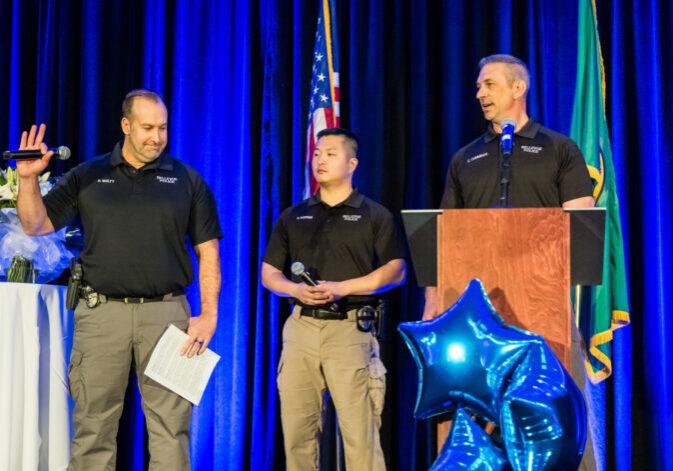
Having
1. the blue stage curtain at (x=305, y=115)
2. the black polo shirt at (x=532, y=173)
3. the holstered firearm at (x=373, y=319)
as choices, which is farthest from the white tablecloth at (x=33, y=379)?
the black polo shirt at (x=532, y=173)

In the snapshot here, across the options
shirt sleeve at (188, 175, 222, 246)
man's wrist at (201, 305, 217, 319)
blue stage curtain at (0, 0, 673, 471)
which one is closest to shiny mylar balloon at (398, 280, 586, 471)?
man's wrist at (201, 305, 217, 319)

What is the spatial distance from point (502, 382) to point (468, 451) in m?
0.21

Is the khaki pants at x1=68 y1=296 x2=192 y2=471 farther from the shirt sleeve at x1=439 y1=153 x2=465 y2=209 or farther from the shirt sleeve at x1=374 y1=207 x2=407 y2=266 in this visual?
the shirt sleeve at x1=439 y1=153 x2=465 y2=209

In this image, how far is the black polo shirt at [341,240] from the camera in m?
3.37

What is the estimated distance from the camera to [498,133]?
10.1ft

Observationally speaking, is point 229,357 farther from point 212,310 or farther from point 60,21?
point 60,21

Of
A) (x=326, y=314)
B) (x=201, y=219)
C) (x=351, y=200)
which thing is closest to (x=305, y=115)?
(x=351, y=200)

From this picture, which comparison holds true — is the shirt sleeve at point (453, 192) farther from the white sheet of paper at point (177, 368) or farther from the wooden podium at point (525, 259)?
the white sheet of paper at point (177, 368)

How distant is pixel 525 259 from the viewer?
86.3 inches

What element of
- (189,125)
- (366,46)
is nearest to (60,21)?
(189,125)

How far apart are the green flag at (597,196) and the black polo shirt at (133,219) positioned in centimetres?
184

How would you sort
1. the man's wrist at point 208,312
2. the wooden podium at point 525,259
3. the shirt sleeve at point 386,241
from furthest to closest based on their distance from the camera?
the shirt sleeve at point 386,241
the man's wrist at point 208,312
the wooden podium at point 525,259

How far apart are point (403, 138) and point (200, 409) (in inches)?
73.8

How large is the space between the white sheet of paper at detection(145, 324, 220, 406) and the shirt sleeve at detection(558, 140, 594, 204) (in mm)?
1593
